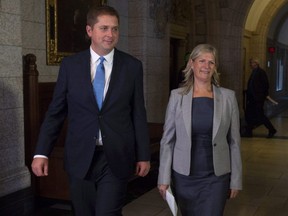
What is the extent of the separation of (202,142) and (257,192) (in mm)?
2817

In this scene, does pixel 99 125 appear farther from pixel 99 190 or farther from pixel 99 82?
pixel 99 190

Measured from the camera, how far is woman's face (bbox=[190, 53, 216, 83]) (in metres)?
2.87

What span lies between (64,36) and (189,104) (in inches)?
134

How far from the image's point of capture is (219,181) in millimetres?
A: 2932

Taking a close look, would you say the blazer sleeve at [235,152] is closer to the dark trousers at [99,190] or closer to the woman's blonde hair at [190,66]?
the woman's blonde hair at [190,66]

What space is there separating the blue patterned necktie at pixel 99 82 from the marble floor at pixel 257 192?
2.18m

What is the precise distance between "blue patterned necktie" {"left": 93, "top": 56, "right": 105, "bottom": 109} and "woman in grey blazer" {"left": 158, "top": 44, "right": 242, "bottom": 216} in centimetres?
54

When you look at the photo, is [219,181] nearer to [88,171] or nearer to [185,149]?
[185,149]

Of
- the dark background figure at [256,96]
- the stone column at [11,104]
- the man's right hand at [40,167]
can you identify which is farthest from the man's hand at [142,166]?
the dark background figure at [256,96]

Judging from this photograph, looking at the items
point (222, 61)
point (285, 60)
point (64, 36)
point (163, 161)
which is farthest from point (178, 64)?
point (285, 60)

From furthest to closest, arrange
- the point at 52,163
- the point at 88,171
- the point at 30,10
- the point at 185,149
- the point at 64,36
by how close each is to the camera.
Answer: the point at 64,36
the point at 30,10
the point at 52,163
the point at 185,149
the point at 88,171

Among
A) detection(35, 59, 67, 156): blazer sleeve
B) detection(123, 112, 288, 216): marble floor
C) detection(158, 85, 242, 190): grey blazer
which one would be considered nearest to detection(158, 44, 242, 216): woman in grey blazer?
detection(158, 85, 242, 190): grey blazer

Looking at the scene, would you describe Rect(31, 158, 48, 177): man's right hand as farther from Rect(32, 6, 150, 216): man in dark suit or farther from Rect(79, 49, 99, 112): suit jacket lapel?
Rect(79, 49, 99, 112): suit jacket lapel

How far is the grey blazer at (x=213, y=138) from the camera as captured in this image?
289 centimetres
